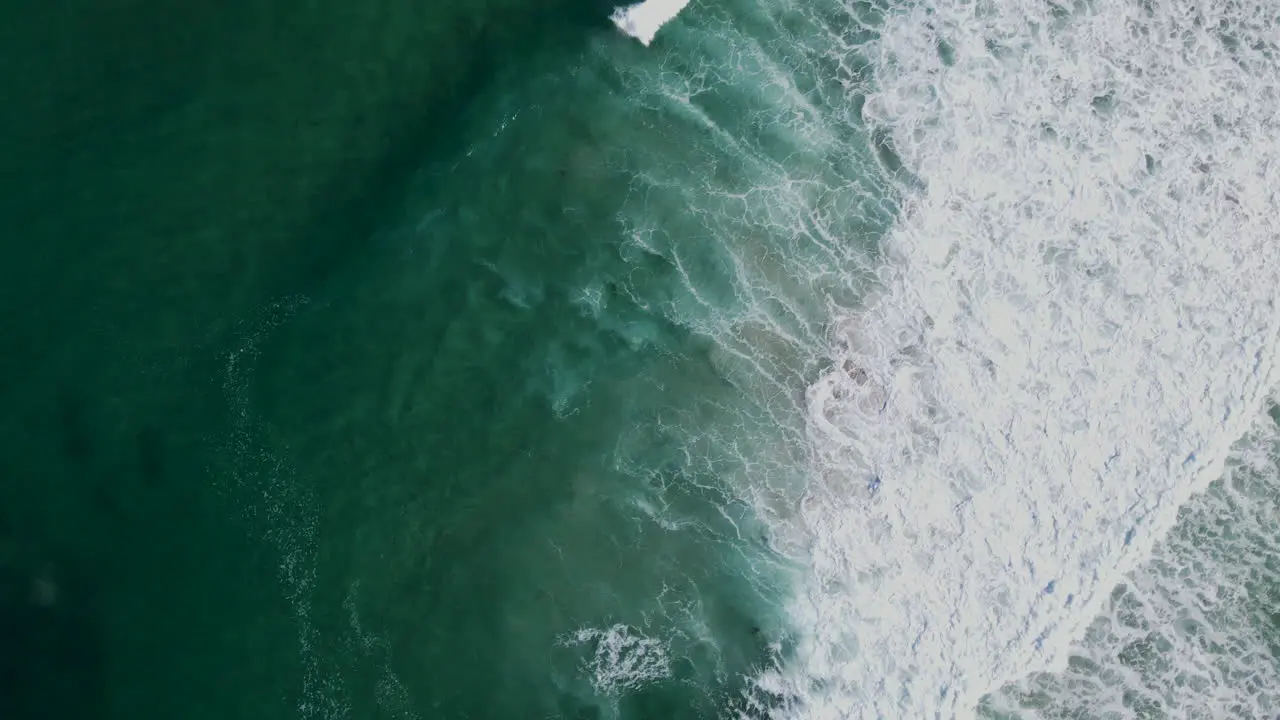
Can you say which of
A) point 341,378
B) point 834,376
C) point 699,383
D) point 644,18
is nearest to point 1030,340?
point 834,376

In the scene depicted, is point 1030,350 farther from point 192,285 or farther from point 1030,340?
point 192,285

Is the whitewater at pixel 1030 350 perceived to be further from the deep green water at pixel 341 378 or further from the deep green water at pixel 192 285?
the deep green water at pixel 192 285

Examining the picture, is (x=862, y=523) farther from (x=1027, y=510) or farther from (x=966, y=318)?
(x=966, y=318)

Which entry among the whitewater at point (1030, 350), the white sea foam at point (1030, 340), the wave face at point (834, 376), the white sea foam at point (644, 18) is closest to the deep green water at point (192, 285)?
the white sea foam at point (644, 18)

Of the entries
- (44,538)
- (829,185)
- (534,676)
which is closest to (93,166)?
(44,538)

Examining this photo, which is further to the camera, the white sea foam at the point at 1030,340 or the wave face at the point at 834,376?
the white sea foam at the point at 1030,340

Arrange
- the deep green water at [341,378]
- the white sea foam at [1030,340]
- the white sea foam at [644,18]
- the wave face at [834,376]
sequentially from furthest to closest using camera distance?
the white sea foam at [644,18] < the white sea foam at [1030,340] < the wave face at [834,376] < the deep green water at [341,378]

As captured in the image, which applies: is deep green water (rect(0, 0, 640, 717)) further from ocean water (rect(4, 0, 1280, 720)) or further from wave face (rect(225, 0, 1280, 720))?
wave face (rect(225, 0, 1280, 720))
